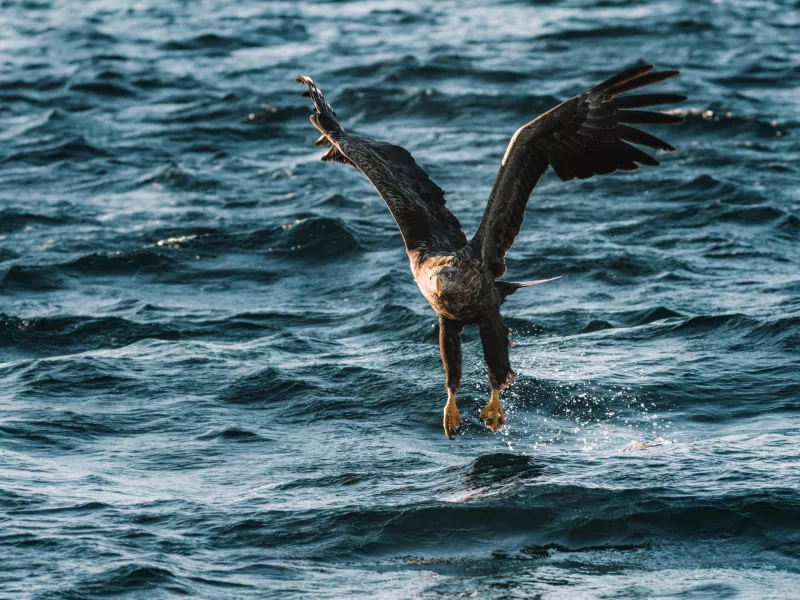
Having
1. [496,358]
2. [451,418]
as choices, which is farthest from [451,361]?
[451,418]

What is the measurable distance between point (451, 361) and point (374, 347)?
3.06 m

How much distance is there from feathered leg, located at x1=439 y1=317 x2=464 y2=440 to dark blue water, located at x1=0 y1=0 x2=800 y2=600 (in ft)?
0.92

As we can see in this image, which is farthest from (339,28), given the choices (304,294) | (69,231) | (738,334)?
(738,334)

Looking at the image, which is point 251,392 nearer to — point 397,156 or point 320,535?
point 397,156

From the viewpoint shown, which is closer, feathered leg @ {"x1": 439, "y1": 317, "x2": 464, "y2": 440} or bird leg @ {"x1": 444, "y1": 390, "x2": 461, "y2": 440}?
feathered leg @ {"x1": 439, "y1": 317, "x2": 464, "y2": 440}

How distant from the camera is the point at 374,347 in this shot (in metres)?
11.7

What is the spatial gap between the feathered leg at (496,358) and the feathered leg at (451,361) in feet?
0.58

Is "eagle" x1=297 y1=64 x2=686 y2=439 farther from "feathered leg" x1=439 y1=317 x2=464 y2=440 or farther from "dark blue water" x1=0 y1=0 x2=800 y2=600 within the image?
"dark blue water" x1=0 y1=0 x2=800 y2=600

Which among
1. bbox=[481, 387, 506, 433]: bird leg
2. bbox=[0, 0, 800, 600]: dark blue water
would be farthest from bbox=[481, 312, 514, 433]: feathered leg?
bbox=[0, 0, 800, 600]: dark blue water

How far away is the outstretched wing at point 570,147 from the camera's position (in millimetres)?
7953

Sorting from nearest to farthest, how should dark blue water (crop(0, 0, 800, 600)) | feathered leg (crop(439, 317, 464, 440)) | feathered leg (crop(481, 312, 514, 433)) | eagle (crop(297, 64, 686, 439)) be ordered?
dark blue water (crop(0, 0, 800, 600))
eagle (crop(297, 64, 686, 439))
feathered leg (crop(481, 312, 514, 433))
feathered leg (crop(439, 317, 464, 440))

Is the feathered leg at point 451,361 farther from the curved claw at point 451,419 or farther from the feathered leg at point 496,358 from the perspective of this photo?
the feathered leg at point 496,358

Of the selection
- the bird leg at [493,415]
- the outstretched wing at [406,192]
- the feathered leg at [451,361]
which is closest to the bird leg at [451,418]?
the feathered leg at [451,361]

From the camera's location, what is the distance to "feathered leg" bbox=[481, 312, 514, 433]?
27.7 ft
